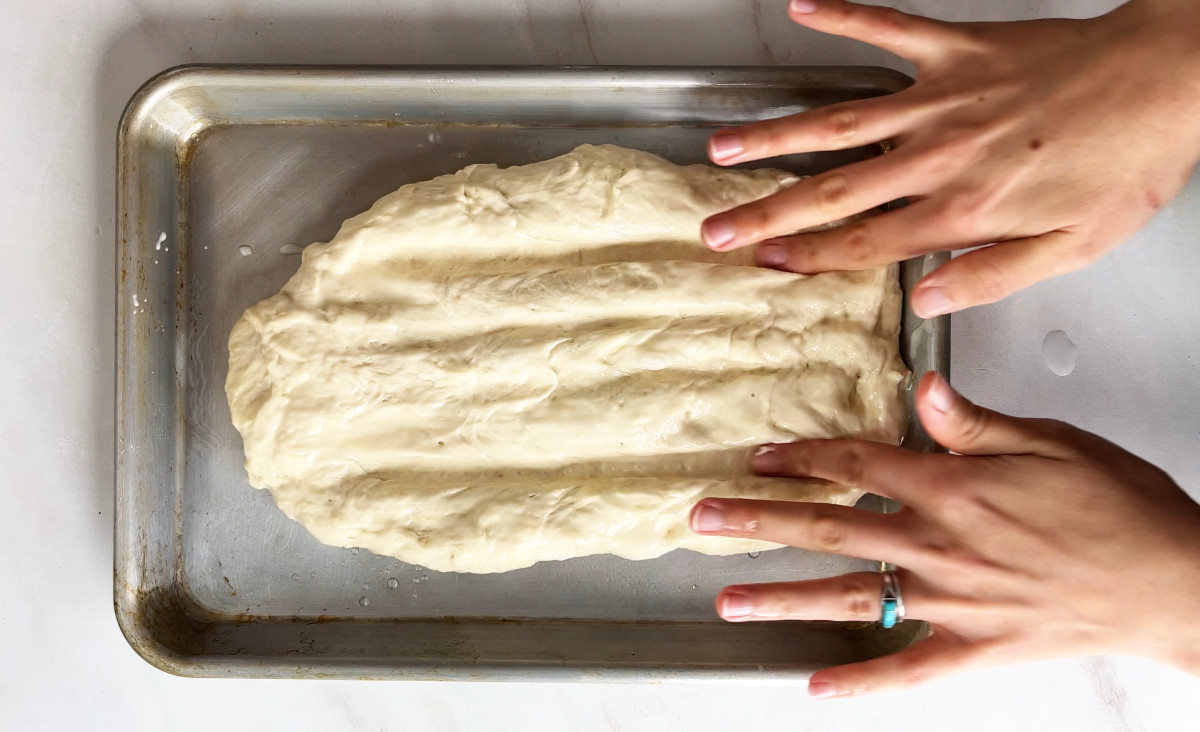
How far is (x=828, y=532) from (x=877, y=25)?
2.51ft

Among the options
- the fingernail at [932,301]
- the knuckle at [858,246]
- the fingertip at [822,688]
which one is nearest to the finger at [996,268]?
the fingernail at [932,301]

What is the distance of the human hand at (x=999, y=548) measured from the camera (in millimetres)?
1022

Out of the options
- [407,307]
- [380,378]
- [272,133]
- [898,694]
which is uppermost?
[272,133]

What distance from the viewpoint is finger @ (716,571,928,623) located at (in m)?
1.07

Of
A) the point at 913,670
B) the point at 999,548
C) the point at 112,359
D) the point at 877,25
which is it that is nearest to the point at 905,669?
the point at 913,670

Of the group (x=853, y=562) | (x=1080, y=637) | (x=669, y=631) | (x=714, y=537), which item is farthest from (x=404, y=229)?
(x=1080, y=637)

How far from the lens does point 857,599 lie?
109 centimetres

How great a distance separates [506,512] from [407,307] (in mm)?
392

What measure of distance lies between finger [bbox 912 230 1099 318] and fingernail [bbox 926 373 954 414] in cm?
12

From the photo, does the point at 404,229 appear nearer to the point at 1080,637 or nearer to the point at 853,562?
the point at 853,562

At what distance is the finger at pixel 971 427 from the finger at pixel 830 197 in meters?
0.29

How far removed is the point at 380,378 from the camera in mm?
1283

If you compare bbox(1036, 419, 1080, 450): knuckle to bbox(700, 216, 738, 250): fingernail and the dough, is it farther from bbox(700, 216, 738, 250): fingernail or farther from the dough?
bbox(700, 216, 738, 250): fingernail

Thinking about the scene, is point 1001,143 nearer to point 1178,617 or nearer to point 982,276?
point 982,276
